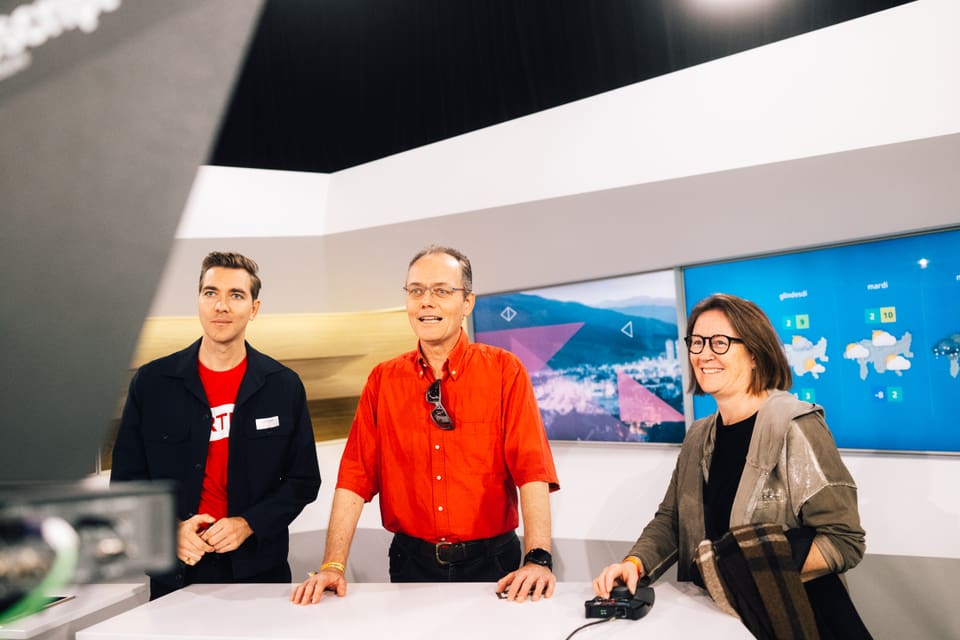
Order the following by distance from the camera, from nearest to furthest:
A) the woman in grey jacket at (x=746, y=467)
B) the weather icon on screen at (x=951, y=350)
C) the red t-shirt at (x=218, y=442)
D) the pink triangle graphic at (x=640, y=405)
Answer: the woman in grey jacket at (x=746, y=467) < the red t-shirt at (x=218, y=442) < the weather icon on screen at (x=951, y=350) < the pink triangle graphic at (x=640, y=405)

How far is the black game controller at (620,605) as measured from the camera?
5.23ft

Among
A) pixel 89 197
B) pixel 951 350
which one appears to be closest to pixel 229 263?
pixel 89 197

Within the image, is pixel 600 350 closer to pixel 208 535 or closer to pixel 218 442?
pixel 218 442

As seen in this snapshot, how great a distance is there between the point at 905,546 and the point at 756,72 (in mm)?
2215

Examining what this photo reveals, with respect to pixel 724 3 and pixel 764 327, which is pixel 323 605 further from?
pixel 724 3

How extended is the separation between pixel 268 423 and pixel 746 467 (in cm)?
155

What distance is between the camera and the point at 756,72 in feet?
10.9

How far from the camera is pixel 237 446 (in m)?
2.40

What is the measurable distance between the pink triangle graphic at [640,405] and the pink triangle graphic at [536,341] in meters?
0.42

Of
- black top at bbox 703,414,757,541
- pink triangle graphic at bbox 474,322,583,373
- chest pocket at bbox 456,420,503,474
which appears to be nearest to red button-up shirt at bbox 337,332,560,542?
chest pocket at bbox 456,420,503,474

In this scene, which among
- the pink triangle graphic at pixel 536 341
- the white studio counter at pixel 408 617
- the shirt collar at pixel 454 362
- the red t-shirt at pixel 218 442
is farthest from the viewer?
the pink triangle graphic at pixel 536 341

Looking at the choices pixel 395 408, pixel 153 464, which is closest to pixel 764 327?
pixel 395 408

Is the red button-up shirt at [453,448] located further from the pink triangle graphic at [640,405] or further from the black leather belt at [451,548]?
the pink triangle graphic at [640,405]

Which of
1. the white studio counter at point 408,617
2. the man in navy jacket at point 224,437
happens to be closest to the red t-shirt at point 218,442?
the man in navy jacket at point 224,437
